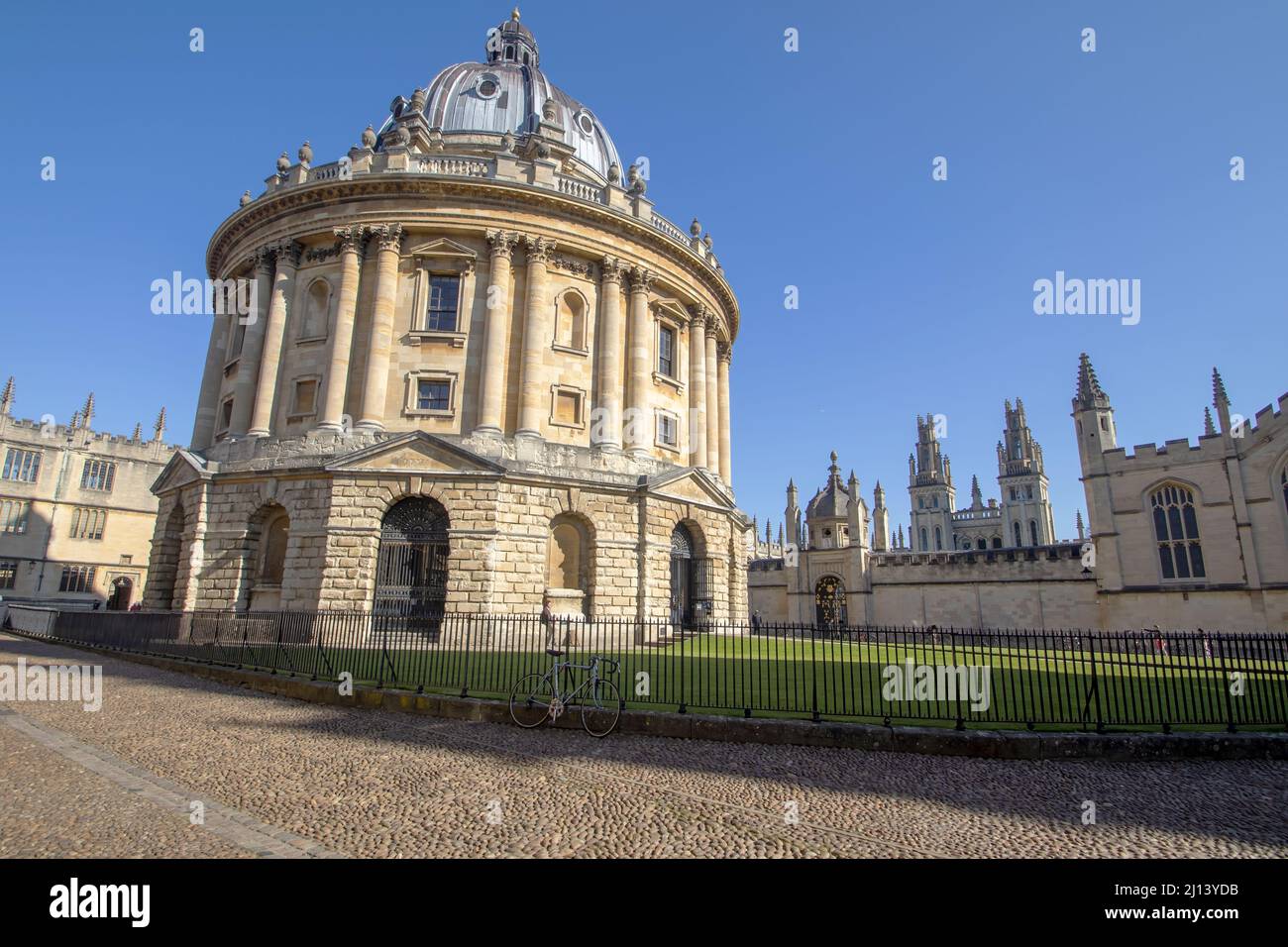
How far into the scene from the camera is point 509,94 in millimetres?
33031

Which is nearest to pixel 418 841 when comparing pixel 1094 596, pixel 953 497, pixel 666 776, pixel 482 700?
pixel 666 776

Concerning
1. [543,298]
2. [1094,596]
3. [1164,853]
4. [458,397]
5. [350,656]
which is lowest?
[1164,853]

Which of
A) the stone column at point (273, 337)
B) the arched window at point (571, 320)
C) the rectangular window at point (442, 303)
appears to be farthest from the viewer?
the arched window at point (571, 320)

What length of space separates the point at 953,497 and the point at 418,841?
113 m

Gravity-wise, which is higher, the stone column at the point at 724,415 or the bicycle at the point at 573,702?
the stone column at the point at 724,415

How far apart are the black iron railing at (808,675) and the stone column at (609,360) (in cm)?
736

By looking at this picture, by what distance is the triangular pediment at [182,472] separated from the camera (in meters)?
21.6

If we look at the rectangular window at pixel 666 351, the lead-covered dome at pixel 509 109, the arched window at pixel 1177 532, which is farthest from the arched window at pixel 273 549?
the arched window at pixel 1177 532

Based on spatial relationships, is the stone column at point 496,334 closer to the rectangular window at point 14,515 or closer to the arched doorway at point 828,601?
the arched doorway at point 828,601

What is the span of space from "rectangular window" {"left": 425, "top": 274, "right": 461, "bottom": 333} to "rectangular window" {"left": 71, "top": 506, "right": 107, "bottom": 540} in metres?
39.7

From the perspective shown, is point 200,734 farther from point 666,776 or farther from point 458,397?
point 458,397

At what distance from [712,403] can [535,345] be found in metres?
9.99

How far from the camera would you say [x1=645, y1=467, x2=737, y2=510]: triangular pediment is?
22.3 metres

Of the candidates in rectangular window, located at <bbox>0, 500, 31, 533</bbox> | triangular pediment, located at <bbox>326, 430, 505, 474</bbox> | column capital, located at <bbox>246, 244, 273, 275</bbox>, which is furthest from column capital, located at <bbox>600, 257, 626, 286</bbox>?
rectangular window, located at <bbox>0, 500, 31, 533</bbox>
